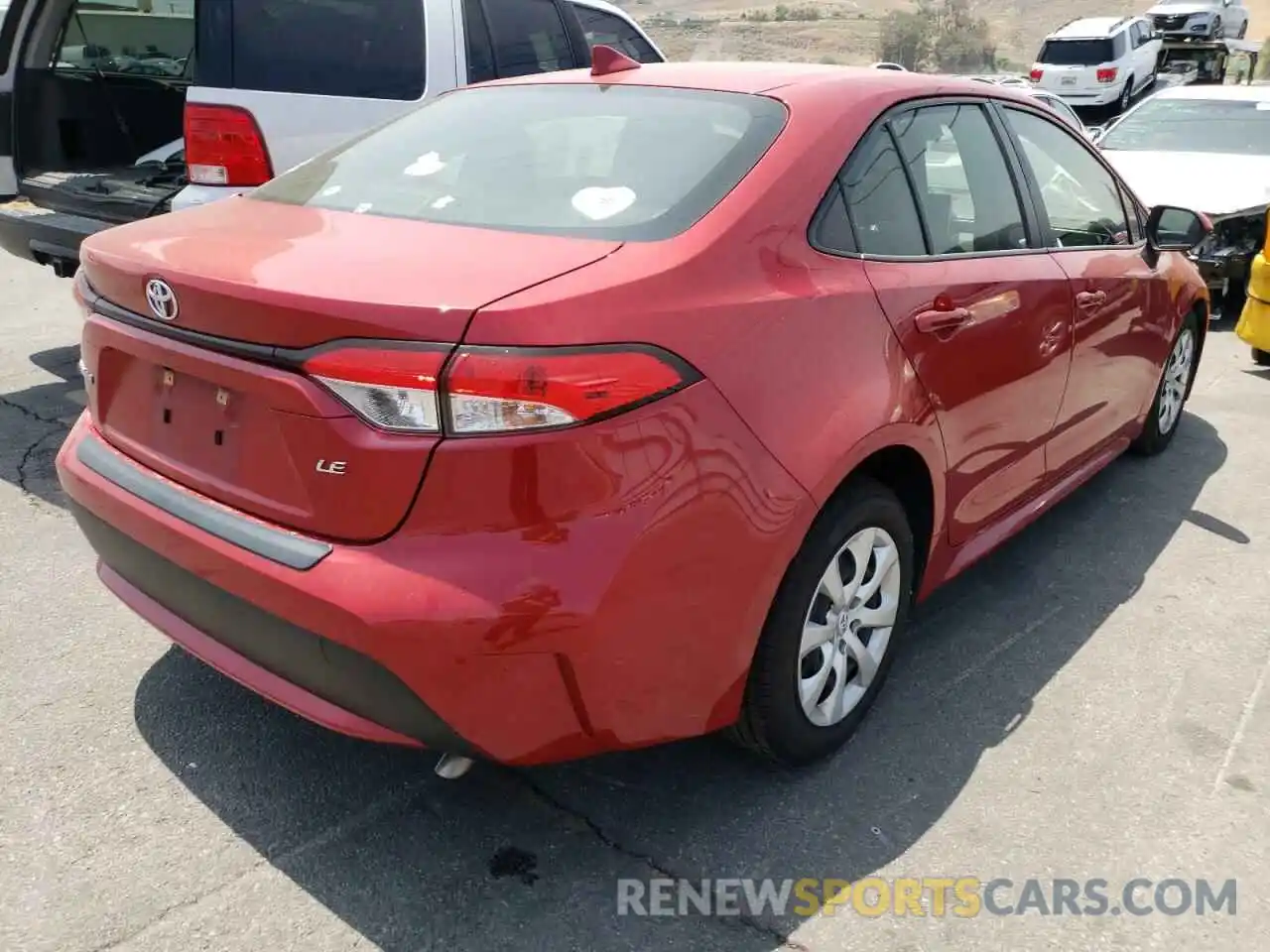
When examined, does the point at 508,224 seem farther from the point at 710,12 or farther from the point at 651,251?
the point at 710,12

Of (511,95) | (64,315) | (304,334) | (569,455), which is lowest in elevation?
(64,315)

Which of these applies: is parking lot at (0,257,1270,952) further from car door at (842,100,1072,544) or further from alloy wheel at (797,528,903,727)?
car door at (842,100,1072,544)

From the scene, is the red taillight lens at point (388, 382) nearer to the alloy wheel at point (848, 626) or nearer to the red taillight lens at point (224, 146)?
the alloy wheel at point (848, 626)

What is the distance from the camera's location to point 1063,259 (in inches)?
137

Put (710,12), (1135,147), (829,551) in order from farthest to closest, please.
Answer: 1. (710,12)
2. (1135,147)
3. (829,551)

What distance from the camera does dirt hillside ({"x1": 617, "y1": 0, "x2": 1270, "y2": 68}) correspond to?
55.8 meters

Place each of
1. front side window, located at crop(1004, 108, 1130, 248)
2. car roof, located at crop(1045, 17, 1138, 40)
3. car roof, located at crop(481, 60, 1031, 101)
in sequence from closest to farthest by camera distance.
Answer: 1. car roof, located at crop(481, 60, 1031, 101)
2. front side window, located at crop(1004, 108, 1130, 248)
3. car roof, located at crop(1045, 17, 1138, 40)

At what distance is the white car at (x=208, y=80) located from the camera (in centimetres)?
440

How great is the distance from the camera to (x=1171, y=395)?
4.97 metres

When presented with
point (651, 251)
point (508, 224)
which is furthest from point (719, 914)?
point (508, 224)

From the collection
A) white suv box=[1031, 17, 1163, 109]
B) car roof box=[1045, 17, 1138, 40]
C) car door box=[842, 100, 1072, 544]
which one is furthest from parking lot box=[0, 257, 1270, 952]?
car roof box=[1045, 17, 1138, 40]

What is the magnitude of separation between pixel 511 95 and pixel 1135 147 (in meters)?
7.59

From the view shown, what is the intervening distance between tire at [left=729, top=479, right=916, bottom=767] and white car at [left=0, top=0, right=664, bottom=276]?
233cm

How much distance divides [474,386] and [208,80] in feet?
10.5
